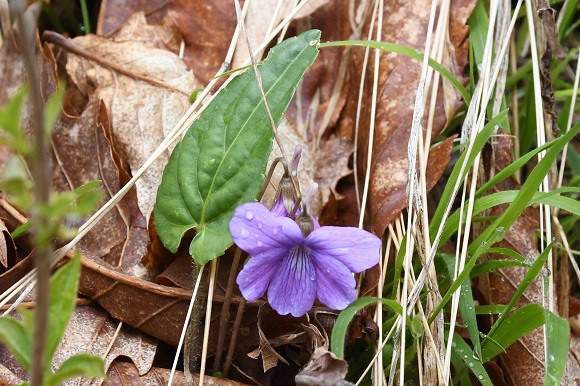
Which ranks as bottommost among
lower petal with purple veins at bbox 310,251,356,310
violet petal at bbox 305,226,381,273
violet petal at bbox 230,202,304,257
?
lower petal with purple veins at bbox 310,251,356,310

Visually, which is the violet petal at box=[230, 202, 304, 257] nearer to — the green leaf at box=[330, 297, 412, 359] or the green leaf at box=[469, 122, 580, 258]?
the green leaf at box=[330, 297, 412, 359]

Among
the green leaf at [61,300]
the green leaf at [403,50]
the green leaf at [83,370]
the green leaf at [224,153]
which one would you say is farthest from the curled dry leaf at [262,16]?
the green leaf at [83,370]

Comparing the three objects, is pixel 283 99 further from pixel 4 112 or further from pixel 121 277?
pixel 4 112

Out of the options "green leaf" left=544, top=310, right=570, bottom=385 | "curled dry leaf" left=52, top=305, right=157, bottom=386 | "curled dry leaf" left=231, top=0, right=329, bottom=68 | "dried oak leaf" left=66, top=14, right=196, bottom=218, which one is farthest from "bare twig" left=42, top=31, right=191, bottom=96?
"green leaf" left=544, top=310, right=570, bottom=385

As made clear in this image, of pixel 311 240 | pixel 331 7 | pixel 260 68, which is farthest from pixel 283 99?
pixel 331 7

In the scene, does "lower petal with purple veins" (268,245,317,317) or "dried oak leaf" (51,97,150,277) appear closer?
"lower petal with purple veins" (268,245,317,317)
